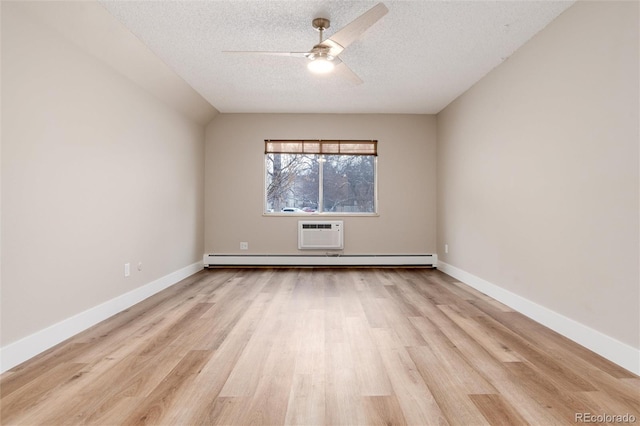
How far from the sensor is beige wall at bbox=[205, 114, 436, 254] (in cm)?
541

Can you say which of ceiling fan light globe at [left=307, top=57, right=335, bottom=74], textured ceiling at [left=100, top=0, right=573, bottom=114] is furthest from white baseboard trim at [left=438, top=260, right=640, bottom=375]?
ceiling fan light globe at [left=307, top=57, right=335, bottom=74]

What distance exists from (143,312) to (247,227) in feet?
8.13

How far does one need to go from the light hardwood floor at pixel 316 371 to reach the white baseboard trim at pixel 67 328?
69mm

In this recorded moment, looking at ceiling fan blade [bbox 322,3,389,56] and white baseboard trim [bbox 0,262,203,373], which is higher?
ceiling fan blade [bbox 322,3,389,56]

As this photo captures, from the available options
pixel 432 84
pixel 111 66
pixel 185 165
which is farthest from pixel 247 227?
pixel 432 84

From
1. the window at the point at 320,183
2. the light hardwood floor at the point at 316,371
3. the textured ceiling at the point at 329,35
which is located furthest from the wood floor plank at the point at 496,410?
the window at the point at 320,183

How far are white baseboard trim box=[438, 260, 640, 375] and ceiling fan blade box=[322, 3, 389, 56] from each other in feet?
8.26

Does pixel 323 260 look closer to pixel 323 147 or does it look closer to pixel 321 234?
pixel 321 234

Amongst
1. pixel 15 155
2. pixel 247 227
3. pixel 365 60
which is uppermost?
pixel 365 60

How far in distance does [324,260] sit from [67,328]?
3.52 metres

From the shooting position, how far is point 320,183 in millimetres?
5504

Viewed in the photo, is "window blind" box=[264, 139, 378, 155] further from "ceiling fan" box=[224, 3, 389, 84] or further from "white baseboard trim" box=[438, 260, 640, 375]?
"white baseboard trim" box=[438, 260, 640, 375]

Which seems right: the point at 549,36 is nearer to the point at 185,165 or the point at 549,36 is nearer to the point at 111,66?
the point at 111,66

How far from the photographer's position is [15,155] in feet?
6.73
